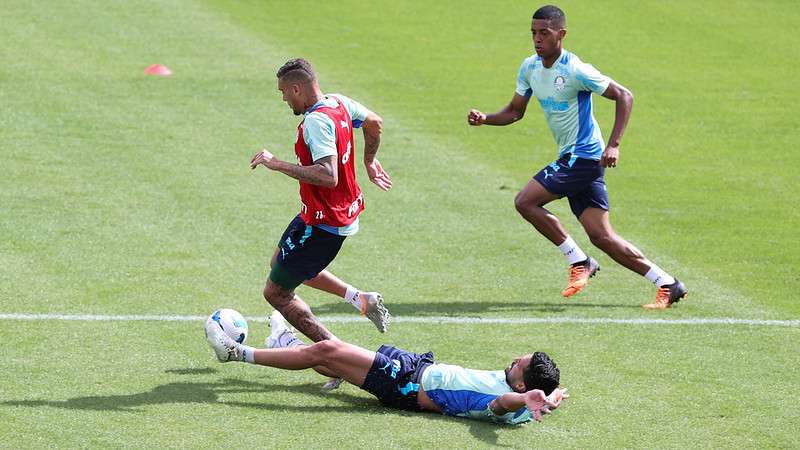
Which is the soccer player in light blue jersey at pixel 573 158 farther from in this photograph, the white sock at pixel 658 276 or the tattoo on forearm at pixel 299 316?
the tattoo on forearm at pixel 299 316

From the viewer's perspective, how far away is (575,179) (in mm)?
12266

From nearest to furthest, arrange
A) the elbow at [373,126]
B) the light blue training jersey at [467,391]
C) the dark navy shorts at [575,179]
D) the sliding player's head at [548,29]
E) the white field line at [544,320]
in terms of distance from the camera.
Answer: the light blue training jersey at [467,391]
the elbow at [373,126]
the white field line at [544,320]
the sliding player's head at [548,29]
the dark navy shorts at [575,179]

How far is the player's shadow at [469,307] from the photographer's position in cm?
1162

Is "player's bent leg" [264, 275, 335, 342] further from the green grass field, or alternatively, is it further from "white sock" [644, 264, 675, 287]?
"white sock" [644, 264, 675, 287]

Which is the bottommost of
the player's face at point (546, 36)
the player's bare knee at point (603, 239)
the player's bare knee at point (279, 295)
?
the player's bare knee at point (279, 295)

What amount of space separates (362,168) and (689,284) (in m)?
5.31

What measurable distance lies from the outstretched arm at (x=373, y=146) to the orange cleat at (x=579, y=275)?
264cm

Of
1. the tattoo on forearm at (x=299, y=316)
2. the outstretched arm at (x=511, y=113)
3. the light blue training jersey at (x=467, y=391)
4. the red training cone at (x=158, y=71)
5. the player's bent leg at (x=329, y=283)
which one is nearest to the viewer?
the light blue training jersey at (x=467, y=391)

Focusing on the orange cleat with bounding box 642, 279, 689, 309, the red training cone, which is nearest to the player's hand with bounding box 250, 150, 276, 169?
the orange cleat with bounding box 642, 279, 689, 309

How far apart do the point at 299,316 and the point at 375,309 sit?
72cm

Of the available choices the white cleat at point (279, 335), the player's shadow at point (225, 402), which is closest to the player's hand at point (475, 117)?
the white cleat at point (279, 335)

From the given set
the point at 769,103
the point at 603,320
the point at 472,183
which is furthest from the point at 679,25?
the point at 603,320

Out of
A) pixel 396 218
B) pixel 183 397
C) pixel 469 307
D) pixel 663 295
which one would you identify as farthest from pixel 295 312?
pixel 396 218

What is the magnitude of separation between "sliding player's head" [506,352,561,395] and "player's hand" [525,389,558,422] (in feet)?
0.66
